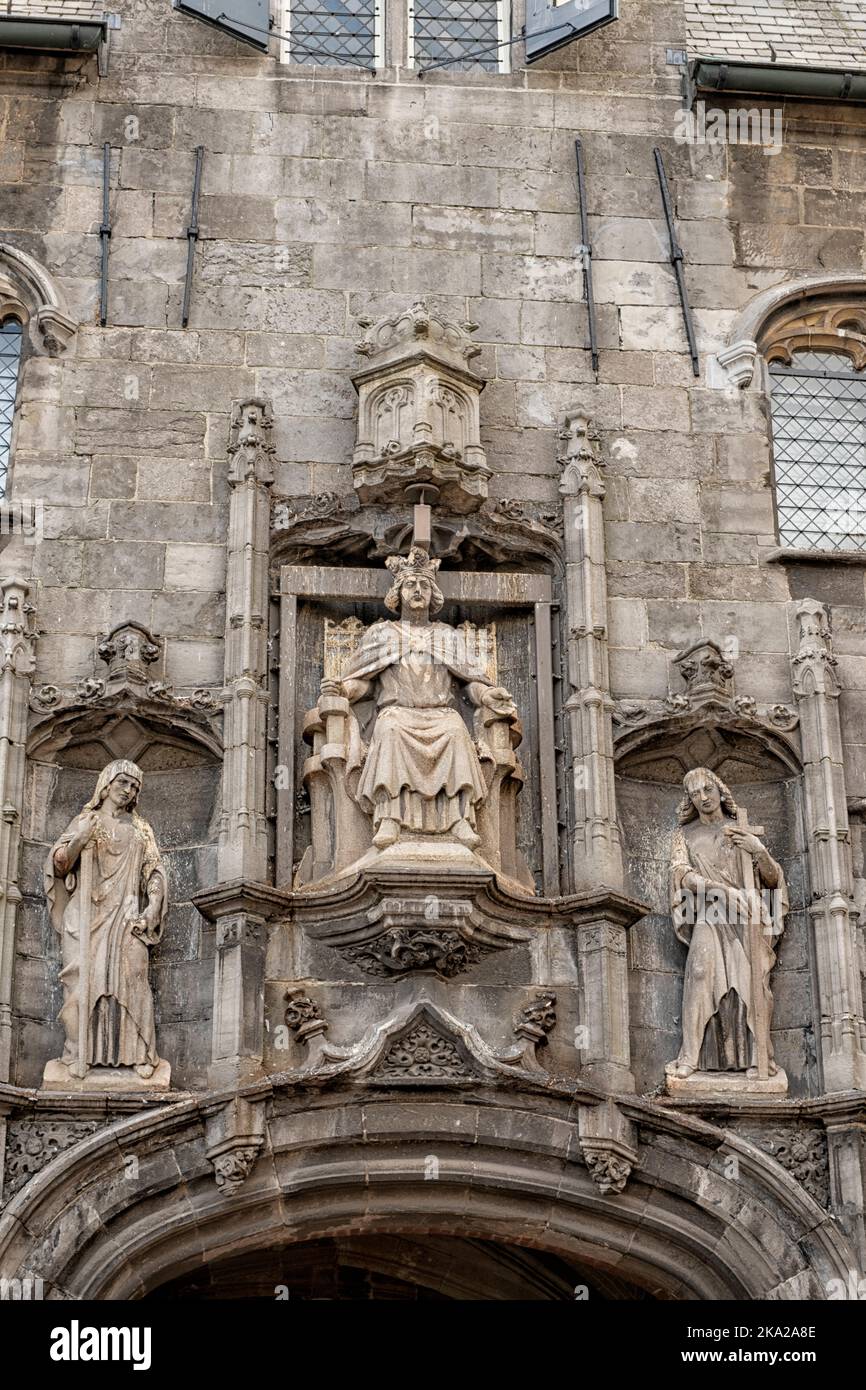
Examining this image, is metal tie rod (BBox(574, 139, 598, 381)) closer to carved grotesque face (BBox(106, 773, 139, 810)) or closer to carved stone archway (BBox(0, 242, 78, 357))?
carved stone archway (BBox(0, 242, 78, 357))

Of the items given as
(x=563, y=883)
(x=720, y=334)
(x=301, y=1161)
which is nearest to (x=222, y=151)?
(x=720, y=334)

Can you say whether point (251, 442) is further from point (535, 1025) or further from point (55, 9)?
point (535, 1025)

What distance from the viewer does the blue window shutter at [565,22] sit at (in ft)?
64.1

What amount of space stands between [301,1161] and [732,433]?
6.10 metres

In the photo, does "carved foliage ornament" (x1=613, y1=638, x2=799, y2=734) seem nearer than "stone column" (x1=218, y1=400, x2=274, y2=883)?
No

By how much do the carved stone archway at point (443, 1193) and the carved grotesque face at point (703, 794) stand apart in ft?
7.00

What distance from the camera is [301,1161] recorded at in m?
15.4

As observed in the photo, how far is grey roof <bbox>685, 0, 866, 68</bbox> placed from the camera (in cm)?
1977

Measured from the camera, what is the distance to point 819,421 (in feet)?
61.9

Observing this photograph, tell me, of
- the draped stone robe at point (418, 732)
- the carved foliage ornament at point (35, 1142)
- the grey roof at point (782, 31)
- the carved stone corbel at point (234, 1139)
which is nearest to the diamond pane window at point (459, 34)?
the grey roof at point (782, 31)

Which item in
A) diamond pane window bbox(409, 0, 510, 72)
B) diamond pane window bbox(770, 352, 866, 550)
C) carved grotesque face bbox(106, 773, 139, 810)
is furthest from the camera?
diamond pane window bbox(409, 0, 510, 72)

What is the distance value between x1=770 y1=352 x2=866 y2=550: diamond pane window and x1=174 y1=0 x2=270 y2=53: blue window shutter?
453cm

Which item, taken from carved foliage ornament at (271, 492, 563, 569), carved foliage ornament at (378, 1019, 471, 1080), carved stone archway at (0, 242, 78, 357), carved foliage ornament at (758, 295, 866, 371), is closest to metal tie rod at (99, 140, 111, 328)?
carved stone archway at (0, 242, 78, 357)

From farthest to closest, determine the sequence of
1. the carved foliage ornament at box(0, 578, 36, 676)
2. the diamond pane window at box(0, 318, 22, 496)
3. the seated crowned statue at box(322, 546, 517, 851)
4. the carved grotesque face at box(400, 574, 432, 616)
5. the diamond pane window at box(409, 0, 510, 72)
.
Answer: the diamond pane window at box(409, 0, 510, 72)
the diamond pane window at box(0, 318, 22, 496)
the carved grotesque face at box(400, 574, 432, 616)
the carved foliage ornament at box(0, 578, 36, 676)
the seated crowned statue at box(322, 546, 517, 851)
